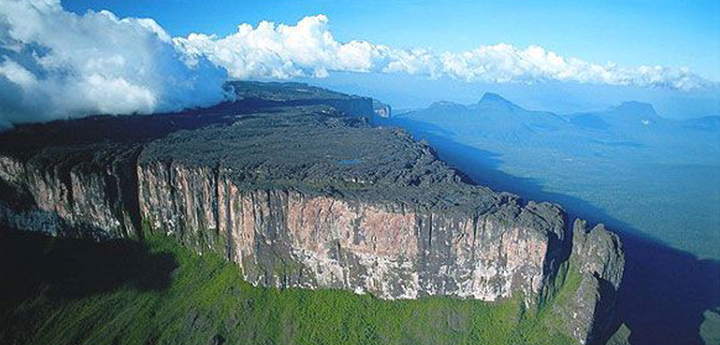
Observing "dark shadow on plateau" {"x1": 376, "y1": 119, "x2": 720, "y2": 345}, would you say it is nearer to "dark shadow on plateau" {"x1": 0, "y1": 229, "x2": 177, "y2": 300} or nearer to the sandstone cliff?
the sandstone cliff

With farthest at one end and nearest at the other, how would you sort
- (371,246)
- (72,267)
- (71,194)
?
(71,194) < (72,267) < (371,246)

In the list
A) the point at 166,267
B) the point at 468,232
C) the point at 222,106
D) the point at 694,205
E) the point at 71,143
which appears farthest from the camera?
the point at 694,205

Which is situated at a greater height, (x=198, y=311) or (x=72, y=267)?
(x=72, y=267)

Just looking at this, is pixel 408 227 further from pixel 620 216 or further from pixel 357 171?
pixel 620 216

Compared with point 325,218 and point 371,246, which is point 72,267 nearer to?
point 325,218

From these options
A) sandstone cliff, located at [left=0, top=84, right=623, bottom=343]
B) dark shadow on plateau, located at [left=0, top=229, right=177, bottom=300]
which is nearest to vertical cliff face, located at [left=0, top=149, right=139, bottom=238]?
sandstone cliff, located at [left=0, top=84, right=623, bottom=343]

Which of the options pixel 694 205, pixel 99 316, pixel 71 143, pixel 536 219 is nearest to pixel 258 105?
pixel 71 143

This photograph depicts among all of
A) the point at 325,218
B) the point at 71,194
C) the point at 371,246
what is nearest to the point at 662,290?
the point at 371,246
